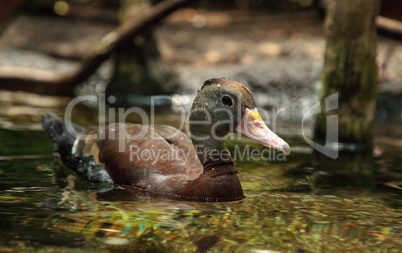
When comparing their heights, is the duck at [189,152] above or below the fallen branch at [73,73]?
below

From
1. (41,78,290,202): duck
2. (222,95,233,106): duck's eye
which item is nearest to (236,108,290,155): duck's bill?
(41,78,290,202): duck

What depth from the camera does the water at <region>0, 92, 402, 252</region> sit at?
2.98 meters

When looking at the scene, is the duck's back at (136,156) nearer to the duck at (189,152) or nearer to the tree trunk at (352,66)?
the duck at (189,152)

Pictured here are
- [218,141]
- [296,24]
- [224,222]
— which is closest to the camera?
[224,222]

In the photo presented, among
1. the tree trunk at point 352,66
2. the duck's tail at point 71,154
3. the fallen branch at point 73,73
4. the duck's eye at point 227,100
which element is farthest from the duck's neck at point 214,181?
the fallen branch at point 73,73

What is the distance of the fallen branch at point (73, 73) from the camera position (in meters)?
8.23

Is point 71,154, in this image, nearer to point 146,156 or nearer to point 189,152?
point 146,156

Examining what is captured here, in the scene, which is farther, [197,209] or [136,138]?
[136,138]

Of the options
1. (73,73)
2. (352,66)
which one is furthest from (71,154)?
(73,73)

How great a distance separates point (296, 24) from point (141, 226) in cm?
1133

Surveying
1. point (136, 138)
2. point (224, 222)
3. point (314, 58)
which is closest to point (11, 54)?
point (314, 58)

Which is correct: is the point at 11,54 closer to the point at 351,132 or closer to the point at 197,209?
the point at 351,132

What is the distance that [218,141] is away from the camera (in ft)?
13.2

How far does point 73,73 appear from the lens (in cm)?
848
